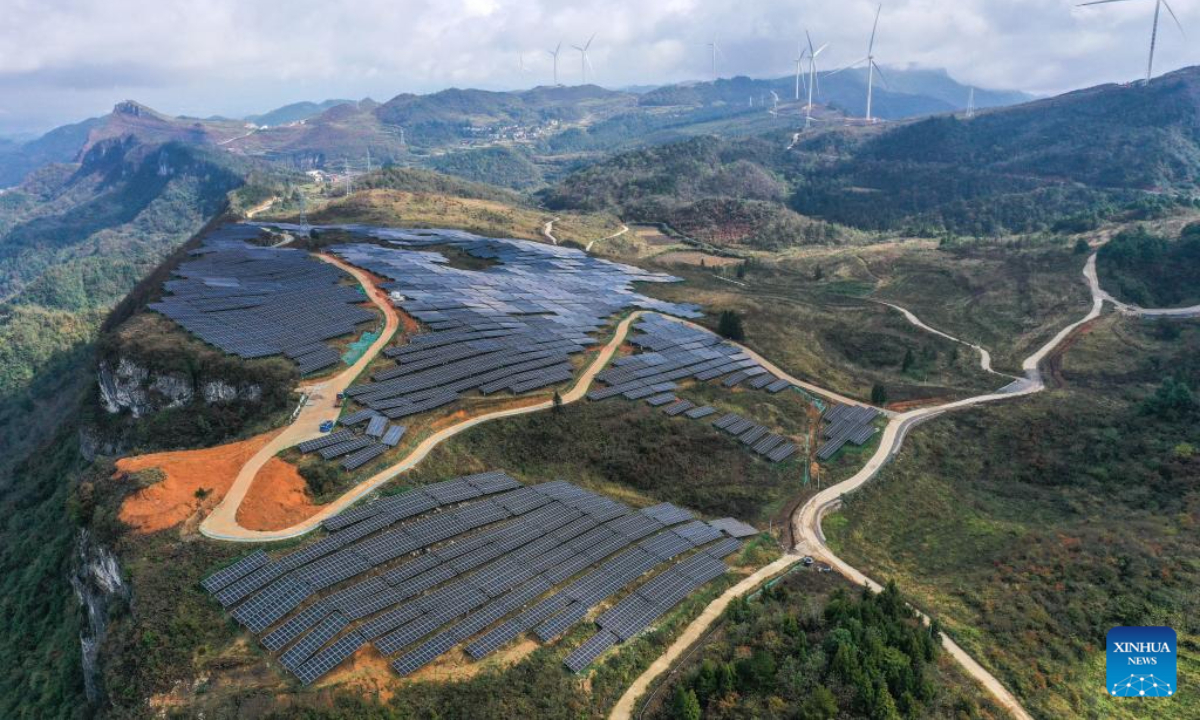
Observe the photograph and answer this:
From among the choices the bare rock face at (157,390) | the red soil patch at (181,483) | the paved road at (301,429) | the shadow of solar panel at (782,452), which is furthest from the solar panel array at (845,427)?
the bare rock face at (157,390)

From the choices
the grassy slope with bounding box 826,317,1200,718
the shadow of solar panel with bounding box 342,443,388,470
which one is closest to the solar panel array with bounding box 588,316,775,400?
the grassy slope with bounding box 826,317,1200,718

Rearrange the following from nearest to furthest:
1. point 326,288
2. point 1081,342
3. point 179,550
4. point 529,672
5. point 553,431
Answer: point 529,672 < point 179,550 < point 553,431 < point 326,288 < point 1081,342

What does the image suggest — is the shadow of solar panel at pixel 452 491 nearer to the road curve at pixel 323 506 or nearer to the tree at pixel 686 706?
the road curve at pixel 323 506

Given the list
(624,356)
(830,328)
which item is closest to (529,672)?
(624,356)

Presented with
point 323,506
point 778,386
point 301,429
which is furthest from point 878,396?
point 301,429

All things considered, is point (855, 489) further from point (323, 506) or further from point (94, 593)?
point (94, 593)

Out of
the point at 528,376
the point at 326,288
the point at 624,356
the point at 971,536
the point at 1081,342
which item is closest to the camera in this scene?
the point at 971,536

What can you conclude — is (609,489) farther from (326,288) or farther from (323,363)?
(326,288)
